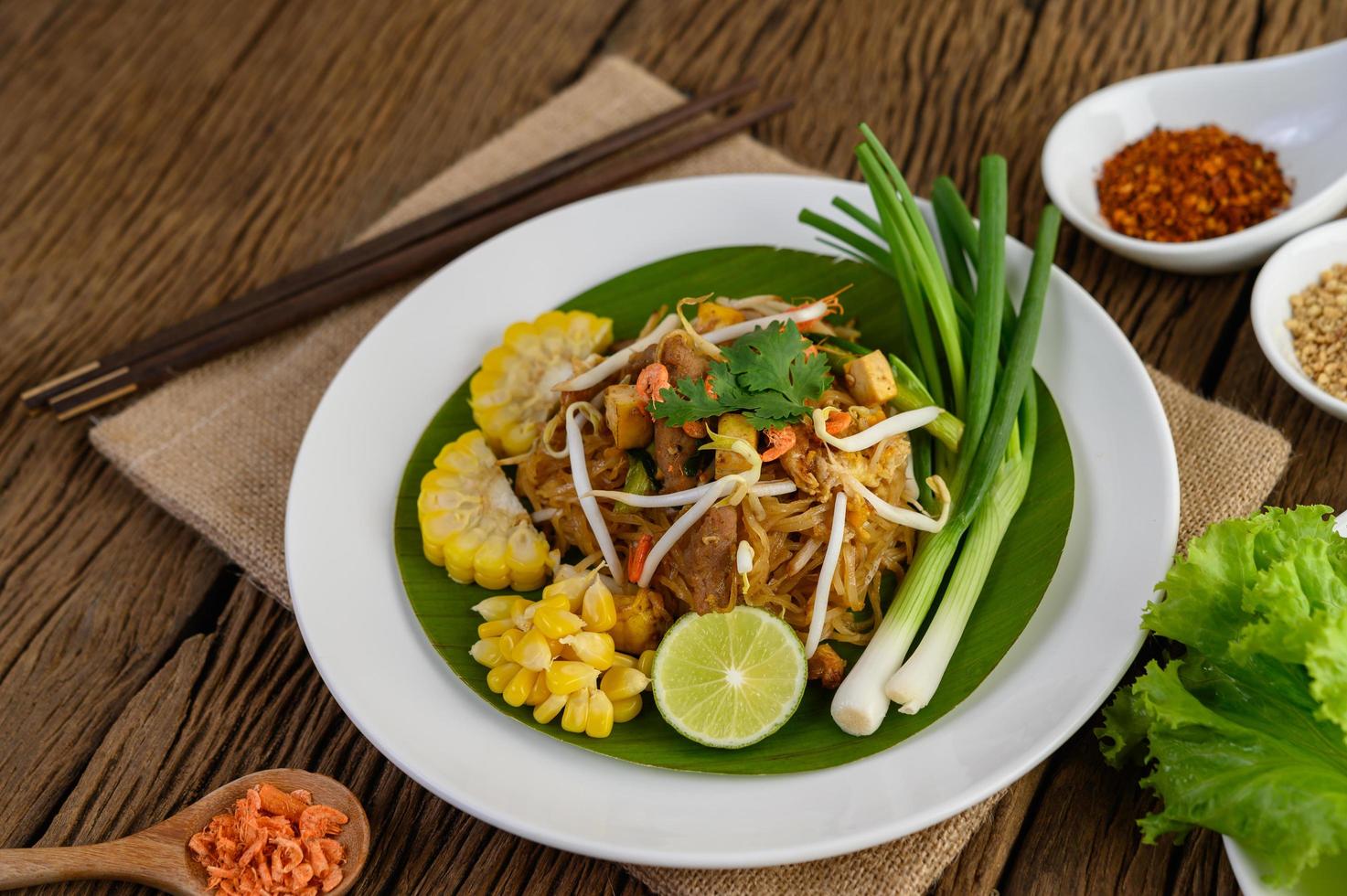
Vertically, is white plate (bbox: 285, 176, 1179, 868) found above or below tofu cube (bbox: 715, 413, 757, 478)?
below

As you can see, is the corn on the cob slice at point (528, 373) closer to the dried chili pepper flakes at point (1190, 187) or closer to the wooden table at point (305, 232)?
the wooden table at point (305, 232)

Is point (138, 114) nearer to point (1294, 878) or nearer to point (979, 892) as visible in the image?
point (979, 892)

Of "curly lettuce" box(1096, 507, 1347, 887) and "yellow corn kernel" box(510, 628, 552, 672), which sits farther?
"yellow corn kernel" box(510, 628, 552, 672)

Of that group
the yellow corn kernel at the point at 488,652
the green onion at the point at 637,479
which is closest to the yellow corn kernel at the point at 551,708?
the yellow corn kernel at the point at 488,652

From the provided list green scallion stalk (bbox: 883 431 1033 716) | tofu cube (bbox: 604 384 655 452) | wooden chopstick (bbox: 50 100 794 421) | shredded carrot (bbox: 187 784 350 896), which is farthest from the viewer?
wooden chopstick (bbox: 50 100 794 421)

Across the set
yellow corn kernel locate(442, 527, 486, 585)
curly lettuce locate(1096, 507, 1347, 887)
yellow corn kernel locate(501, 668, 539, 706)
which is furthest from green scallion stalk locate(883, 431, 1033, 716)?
yellow corn kernel locate(442, 527, 486, 585)

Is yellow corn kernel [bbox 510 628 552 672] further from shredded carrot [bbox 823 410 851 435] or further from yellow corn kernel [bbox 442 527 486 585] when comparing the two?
shredded carrot [bbox 823 410 851 435]
